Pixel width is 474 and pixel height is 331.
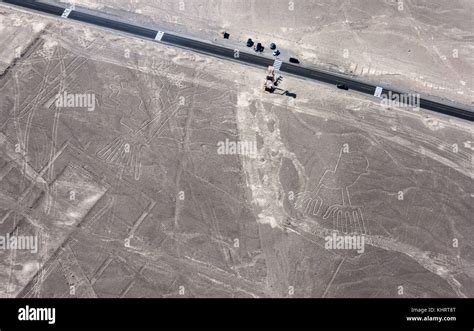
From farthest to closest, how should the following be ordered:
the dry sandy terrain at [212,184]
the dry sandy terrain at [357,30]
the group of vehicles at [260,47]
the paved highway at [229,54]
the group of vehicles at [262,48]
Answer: the group of vehicles at [260,47] → the group of vehicles at [262,48] → the dry sandy terrain at [357,30] → the paved highway at [229,54] → the dry sandy terrain at [212,184]

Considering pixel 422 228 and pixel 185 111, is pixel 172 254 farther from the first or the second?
pixel 422 228

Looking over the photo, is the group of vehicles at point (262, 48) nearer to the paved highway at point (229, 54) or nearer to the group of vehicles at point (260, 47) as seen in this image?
the group of vehicles at point (260, 47)

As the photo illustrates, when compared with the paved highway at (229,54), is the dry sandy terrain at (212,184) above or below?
below

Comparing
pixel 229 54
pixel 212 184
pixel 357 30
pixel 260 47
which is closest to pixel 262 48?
pixel 260 47

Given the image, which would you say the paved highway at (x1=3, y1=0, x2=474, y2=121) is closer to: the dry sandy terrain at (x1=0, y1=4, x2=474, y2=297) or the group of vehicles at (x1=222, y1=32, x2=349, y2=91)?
the group of vehicles at (x1=222, y1=32, x2=349, y2=91)

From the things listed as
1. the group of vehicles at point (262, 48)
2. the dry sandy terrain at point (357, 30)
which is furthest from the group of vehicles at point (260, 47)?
the dry sandy terrain at point (357, 30)

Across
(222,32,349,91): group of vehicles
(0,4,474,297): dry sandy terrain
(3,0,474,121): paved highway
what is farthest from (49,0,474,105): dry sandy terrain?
(0,4,474,297): dry sandy terrain
